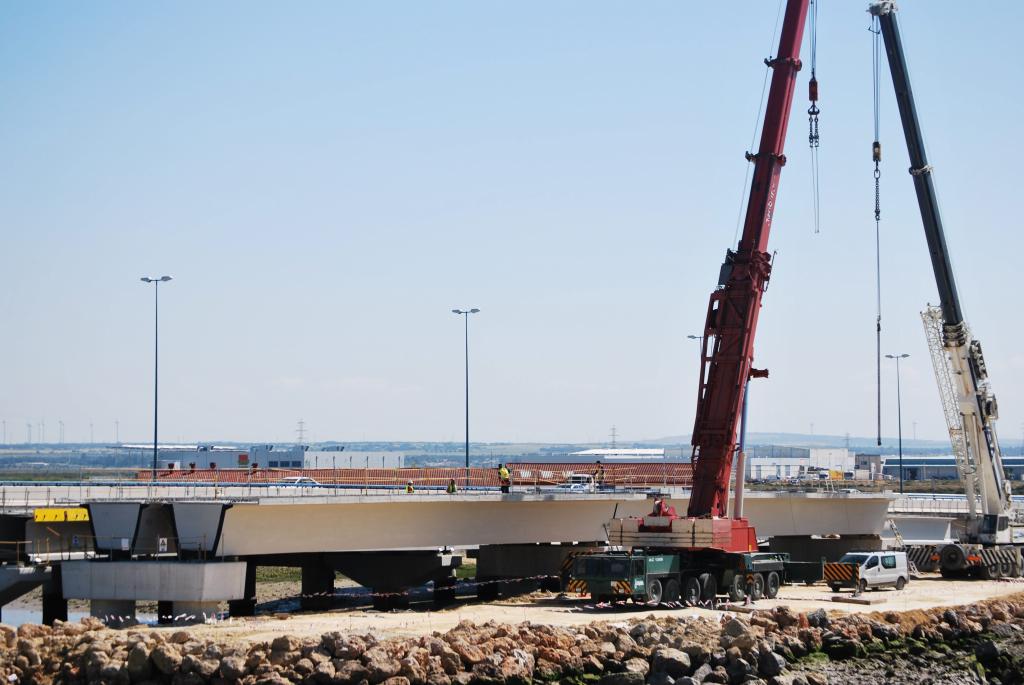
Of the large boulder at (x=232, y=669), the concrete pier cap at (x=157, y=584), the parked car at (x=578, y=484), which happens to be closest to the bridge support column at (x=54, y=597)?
the concrete pier cap at (x=157, y=584)

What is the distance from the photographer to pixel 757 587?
4406 centimetres

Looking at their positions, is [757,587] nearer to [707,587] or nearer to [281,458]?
[707,587]

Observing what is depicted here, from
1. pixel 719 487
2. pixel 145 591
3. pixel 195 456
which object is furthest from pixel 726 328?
pixel 195 456

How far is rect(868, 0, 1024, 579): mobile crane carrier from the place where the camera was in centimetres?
5400

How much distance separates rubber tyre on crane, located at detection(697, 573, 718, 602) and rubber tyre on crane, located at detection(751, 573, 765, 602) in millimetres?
1737

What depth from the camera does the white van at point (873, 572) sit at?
48.1 metres

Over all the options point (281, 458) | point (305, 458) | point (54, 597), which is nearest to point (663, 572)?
point (54, 597)

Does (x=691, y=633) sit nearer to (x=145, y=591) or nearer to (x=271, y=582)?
(x=145, y=591)

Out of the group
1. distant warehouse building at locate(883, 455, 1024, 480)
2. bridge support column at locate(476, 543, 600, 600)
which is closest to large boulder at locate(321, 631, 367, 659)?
bridge support column at locate(476, 543, 600, 600)

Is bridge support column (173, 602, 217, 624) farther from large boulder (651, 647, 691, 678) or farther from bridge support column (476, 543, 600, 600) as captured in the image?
large boulder (651, 647, 691, 678)

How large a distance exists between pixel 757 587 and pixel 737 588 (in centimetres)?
109

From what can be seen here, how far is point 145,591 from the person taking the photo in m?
40.7

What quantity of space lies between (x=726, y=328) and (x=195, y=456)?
7044cm

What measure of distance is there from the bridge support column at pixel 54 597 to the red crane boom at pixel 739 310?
20.1 metres
